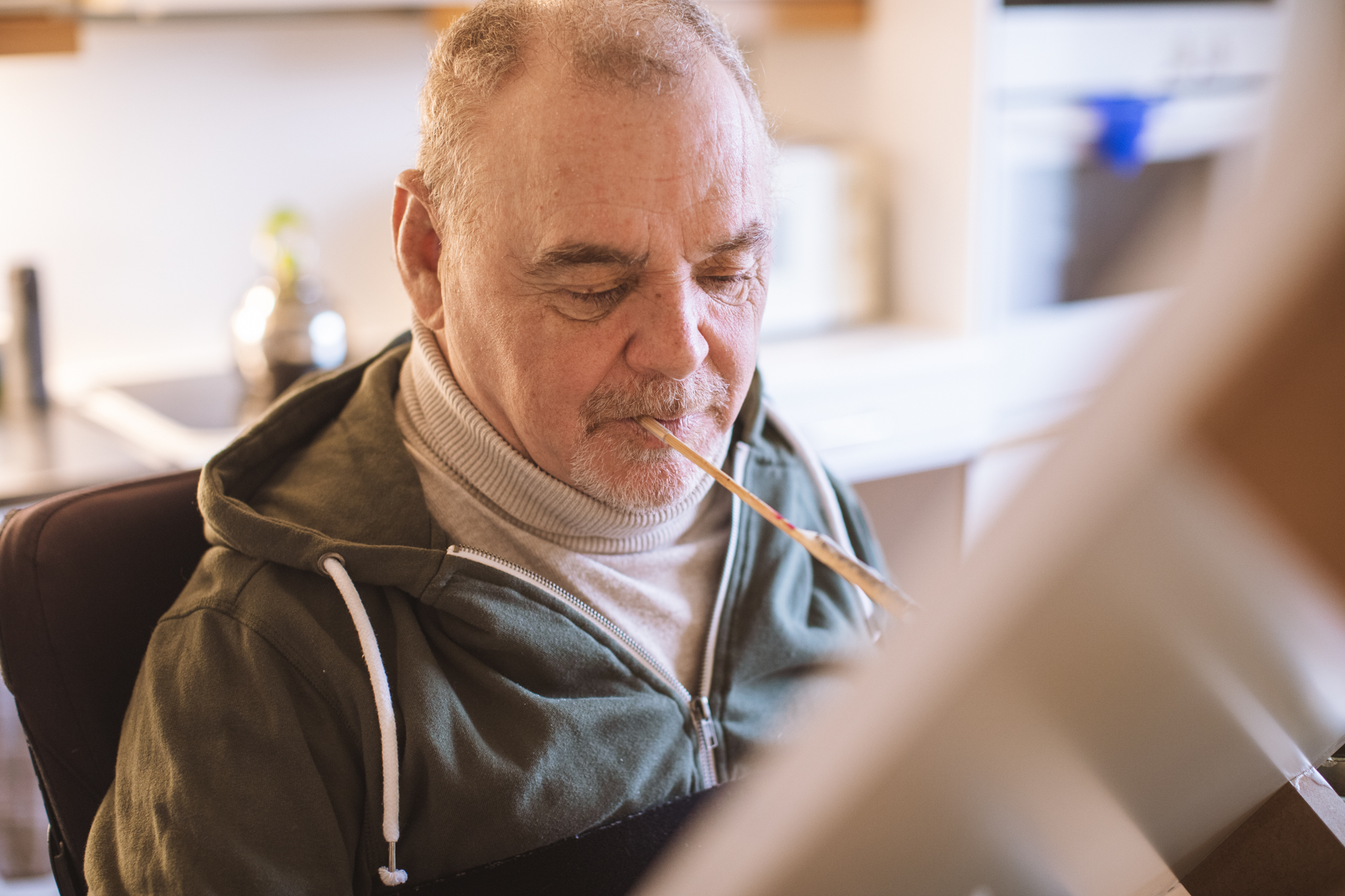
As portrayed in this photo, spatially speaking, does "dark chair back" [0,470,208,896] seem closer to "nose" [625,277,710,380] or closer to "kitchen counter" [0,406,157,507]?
"nose" [625,277,710,380]

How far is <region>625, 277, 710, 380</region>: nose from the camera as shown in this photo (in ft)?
2.91

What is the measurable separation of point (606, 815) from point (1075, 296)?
2.05 metres

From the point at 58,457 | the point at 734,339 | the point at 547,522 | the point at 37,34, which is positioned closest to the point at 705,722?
the point at 547,522

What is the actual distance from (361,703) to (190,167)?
181 cm

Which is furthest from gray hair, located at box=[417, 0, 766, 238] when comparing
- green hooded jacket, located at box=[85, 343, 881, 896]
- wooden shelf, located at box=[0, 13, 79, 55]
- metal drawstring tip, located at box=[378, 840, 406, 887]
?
wooden shelf, located at box=[0, 13, 79, 55]

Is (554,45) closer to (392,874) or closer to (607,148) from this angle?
(607,148)

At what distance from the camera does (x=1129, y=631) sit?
260 millimetres

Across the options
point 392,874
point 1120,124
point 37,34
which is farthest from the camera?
point 1120,124

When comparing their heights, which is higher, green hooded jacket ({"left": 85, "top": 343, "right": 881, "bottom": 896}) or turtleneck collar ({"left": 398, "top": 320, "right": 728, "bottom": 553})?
turtleneck collar ({"left": 398, "top": 320, "right": 728, "bottom": 553})

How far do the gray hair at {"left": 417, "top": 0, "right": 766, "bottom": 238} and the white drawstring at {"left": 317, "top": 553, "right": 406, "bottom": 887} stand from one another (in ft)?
→ 0.94

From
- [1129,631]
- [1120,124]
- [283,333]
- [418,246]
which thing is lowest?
[1129,631]

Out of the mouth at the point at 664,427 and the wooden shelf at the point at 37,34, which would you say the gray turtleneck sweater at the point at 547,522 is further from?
the wooden shelf at the point at 37,34

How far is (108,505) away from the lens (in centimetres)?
96

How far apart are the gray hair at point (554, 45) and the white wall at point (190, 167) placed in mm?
1558
